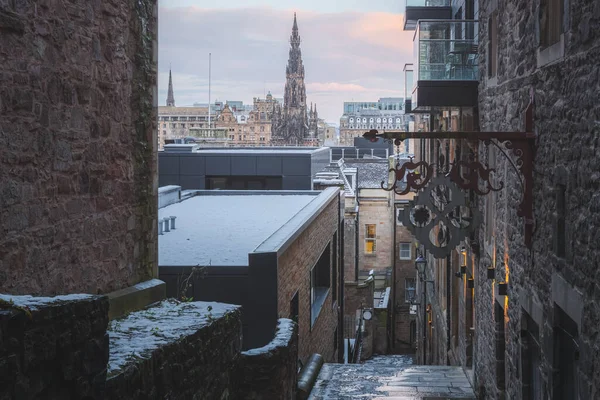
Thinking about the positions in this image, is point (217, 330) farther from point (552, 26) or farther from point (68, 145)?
point (552, 26)

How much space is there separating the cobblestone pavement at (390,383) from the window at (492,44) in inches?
242

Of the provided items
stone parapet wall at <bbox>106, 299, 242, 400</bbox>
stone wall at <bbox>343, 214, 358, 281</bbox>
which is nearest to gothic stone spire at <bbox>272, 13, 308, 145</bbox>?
stone wall at <bbox>343, 214, 358, 281</bbox>

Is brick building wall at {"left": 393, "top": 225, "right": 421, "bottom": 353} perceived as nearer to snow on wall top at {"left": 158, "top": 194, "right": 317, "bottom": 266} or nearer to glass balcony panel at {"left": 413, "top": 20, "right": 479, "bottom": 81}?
snow on wall top at {"left": 158, "top": 194, "right": 317, "bottom": 266}

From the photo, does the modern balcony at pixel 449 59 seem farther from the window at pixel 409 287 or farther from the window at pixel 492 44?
the window at pixel 409 287

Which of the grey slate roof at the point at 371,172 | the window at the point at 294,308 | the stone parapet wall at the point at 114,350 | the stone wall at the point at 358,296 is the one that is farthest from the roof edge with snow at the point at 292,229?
the grey slate roof at the point at 371,172

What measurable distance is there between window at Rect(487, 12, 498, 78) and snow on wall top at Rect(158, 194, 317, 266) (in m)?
5.64

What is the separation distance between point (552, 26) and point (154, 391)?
18.6 ft

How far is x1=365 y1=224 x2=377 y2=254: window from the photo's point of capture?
172ft

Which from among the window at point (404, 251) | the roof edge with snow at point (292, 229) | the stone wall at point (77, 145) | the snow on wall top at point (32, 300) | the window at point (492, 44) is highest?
the window at point (492, 44)

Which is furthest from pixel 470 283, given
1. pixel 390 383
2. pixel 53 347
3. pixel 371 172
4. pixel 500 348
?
pixel 371 172

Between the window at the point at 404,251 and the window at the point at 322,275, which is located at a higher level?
the window at the point at 322,275

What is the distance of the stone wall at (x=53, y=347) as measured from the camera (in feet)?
12.5

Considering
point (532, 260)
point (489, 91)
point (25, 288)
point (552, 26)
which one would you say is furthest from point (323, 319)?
point (25, 288)

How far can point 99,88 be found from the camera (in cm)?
781
